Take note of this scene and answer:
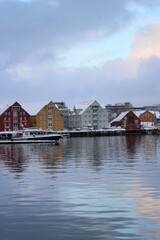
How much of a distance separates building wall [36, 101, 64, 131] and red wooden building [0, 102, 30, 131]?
694cm

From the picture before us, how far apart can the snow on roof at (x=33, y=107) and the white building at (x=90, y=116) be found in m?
19.8

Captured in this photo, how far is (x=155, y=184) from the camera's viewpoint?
72.7 feet

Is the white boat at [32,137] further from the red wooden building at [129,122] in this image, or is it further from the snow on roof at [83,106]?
the red wooden building at [129,122]

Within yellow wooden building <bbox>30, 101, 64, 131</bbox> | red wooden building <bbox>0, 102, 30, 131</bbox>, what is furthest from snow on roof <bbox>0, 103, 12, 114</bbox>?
yellow wooden building <bbox>30, 101, 64, 131</bbox>

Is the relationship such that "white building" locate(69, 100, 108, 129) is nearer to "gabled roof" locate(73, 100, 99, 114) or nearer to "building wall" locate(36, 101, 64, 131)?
"gabled roof" locate(73, 100, 99, 114)

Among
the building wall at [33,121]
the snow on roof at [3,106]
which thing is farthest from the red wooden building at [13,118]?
the building wall at [33,121]

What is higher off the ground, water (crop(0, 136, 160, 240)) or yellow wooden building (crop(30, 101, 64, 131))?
yellow wooden building (crop(30, 101, 64, 131))

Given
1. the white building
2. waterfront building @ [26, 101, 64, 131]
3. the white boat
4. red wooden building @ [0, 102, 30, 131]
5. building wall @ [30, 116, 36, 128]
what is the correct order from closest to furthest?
the white boat < red wooden building @ [0, 102, 30, 131] < waterfront building @ [26, 101, 64, 131] < building wall @ [30, 116, 36, 128] < the white building

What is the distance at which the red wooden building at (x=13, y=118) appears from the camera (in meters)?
157

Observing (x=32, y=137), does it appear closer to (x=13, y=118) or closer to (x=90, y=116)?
(x=13, y=118)

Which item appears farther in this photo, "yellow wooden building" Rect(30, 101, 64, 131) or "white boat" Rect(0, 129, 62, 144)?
"yellow wooden building" Rect(30, 101, 64, 131)

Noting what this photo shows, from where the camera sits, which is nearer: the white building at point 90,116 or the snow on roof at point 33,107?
the snow on roof at point 33,107

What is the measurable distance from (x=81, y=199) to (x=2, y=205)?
3.60 meters

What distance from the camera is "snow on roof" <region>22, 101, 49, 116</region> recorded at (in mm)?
165875
